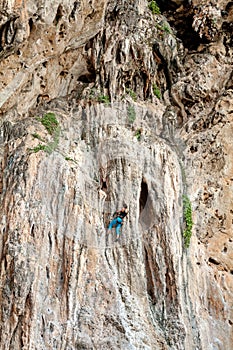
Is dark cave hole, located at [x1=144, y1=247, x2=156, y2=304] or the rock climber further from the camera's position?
the rock climber

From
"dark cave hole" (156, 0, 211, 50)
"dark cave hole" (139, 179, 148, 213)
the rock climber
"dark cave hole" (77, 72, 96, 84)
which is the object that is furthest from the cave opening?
"dark cave hole" (156, 0, 211, 50)

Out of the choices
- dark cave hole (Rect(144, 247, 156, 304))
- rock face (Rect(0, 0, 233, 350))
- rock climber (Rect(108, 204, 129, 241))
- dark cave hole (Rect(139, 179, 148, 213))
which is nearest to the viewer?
rock face (Rect(0, 0, 233, 350))

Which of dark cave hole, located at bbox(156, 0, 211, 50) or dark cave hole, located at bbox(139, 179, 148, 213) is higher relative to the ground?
dark cave hole, located at bbox(156, 0, 211, 50)

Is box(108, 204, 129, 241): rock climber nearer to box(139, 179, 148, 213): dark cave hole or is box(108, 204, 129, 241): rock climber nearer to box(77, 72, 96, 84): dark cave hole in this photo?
box(139, 179, 148, 213): dark cave hole

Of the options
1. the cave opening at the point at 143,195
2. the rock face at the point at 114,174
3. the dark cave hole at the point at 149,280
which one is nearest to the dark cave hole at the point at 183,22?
the rock face at the point at 114,174

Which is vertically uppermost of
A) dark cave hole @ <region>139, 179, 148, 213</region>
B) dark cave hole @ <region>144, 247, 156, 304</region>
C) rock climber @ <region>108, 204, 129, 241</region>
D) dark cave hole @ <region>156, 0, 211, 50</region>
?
dark cave hole @ <region>156, 0, 211, 50</region>

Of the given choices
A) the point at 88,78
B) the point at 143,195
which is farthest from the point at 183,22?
the point at 143,195

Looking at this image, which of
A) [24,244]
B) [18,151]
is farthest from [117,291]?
[18,151]

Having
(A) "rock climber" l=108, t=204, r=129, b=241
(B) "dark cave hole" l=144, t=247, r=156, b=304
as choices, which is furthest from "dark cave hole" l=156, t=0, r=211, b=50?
(B) "dark cave hole" l=144, t=247, r=156, b=304

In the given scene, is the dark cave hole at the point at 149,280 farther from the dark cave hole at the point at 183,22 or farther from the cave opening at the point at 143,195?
the dark cave hole at the point at 183,22

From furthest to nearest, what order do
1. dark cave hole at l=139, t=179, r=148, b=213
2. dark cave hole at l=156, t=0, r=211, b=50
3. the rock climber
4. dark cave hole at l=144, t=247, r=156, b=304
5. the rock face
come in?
1. dark cave hole at l=156, t=0, r=211, b=50
2. dark cave hole at l=139, t=179, r=148, b=213
3. the rock climber
4. dark cave hole at l=144, t=247, r=156, b=304
5. the rock face

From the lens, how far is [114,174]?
37.2 ft

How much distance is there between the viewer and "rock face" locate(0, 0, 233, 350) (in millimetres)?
9852

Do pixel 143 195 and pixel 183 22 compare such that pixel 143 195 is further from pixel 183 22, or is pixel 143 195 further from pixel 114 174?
pixel 183 22
